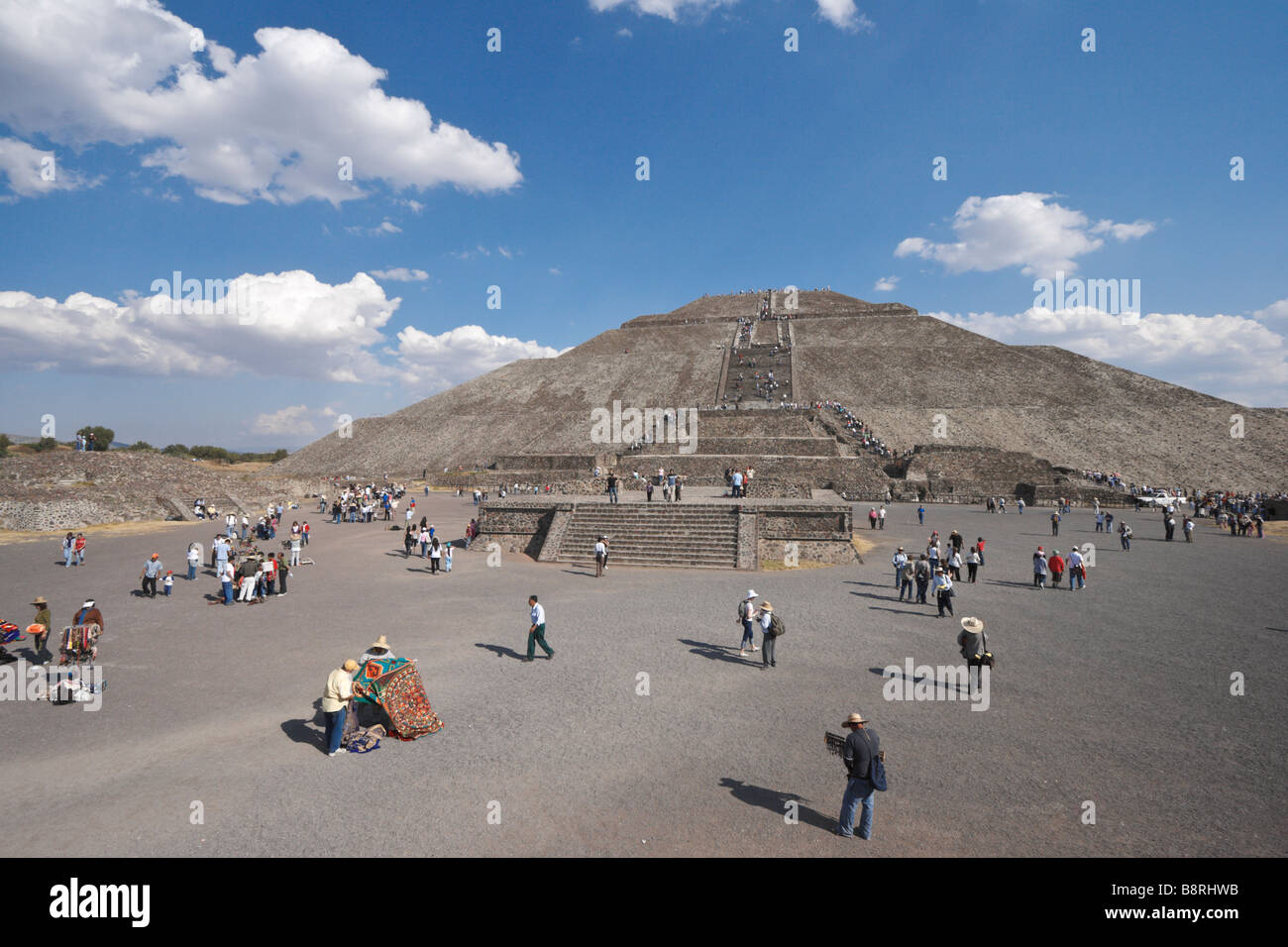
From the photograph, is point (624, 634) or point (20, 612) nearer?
point (624, 634)

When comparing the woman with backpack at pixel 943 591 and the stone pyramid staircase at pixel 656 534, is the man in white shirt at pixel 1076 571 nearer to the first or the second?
the woman with backpack at pixel 943 591

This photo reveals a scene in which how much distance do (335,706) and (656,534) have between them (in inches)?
483

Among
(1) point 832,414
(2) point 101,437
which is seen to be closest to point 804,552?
(1) point 832,414

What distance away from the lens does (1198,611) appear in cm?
1096

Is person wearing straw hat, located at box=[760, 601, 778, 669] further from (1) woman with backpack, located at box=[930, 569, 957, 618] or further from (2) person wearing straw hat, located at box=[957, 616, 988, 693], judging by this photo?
(1) woman with backpack, located at box=[930, 569, 957, 618]

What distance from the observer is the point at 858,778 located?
4473 millimetres

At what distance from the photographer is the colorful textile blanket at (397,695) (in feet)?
20.3

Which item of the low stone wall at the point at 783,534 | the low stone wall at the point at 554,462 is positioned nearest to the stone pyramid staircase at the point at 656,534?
the low stone wall at the point at 783,534

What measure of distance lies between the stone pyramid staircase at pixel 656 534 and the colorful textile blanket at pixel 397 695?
406 inches

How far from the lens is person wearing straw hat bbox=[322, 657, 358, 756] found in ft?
19.1

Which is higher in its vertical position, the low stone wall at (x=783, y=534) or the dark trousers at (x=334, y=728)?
the low stone wall at (x=783, y=534)
